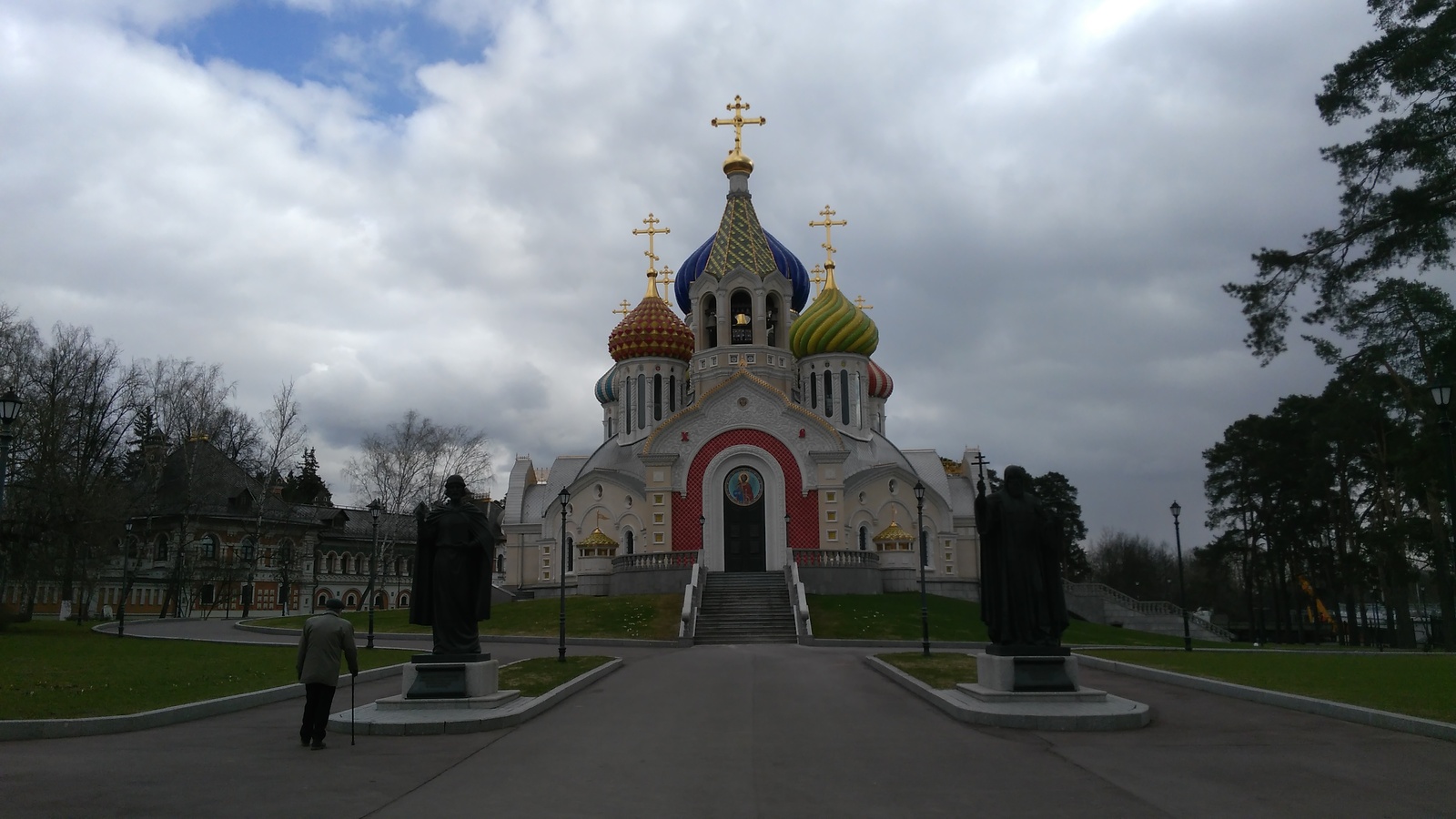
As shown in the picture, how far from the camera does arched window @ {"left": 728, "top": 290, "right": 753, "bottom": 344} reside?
43.2 metres

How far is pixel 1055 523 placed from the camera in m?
12.9

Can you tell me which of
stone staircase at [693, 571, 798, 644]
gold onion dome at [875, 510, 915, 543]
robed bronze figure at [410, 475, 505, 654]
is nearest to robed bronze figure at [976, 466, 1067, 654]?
robed bronze figure at [410, 475, 505, 654]

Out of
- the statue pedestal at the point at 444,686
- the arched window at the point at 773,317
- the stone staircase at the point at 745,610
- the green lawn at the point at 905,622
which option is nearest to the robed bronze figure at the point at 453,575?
the statue pedestal at the point at 444,686

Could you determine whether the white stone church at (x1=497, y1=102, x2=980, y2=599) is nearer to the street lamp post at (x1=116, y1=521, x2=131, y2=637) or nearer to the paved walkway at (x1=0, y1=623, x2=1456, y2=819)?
the street lamp post at (x1=116, y1=521, x2=131, y2=637)

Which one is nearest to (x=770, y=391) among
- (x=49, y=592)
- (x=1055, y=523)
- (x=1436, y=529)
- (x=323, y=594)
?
(x=1436, y=529)

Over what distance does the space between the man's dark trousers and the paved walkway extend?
→ 0.32 metres

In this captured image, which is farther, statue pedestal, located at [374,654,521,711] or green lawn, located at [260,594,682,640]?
green lawn, located at [260,594,682,640]

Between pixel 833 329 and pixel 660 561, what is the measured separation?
14586 mm

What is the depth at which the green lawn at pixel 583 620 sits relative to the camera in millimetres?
28359

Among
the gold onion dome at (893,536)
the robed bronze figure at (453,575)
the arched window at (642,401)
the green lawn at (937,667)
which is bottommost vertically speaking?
the green lawn at (937,667)

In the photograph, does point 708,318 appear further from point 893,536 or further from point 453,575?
point 453,575

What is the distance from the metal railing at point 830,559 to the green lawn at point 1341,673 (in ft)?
39.5

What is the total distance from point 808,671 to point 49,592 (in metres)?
43.7

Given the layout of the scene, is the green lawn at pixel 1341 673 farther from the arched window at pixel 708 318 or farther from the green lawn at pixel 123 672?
the arched window at pixel 708 318
